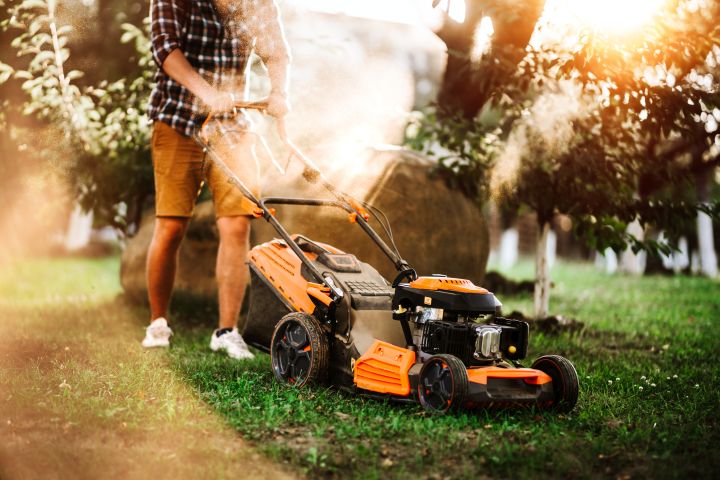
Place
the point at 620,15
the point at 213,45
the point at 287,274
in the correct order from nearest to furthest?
the point at 287,274, the point at 213,45, the point at 620,15

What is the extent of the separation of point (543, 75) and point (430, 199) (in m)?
1.10

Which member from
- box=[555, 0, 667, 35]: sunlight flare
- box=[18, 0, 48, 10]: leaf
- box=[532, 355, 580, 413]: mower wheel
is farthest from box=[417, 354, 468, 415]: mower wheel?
box=[18, 0, 48, 10]: leaf

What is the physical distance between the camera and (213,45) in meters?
4.46

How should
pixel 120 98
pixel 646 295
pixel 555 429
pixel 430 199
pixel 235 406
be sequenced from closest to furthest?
1. pixel 555 429
2. pixel 235 406
3. pixel 430 199
4. pixel 120 98
5. pixel 646 295

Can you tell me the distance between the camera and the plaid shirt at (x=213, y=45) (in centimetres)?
440

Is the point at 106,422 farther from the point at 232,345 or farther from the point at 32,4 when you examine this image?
the point at 32,4

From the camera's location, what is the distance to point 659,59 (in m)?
4.74

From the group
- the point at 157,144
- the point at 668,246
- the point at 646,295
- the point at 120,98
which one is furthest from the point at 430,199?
the point at 646,295

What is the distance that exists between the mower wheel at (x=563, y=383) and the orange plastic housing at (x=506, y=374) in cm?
6

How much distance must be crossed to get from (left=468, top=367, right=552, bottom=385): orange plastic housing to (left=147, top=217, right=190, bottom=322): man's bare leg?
6.77 feet

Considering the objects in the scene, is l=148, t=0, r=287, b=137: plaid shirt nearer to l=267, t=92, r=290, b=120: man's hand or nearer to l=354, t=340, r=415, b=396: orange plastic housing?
l=267, t=92, r=290, b=120: man's hand

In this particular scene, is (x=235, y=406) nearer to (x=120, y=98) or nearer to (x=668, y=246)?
(x=668, y=246)

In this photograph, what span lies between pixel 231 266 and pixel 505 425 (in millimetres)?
1951

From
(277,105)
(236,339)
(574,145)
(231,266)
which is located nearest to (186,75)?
(277,105)
